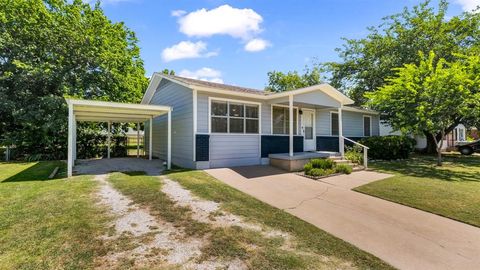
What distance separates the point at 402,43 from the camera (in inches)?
701

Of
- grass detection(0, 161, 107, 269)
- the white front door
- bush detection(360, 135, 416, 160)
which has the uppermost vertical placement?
the white front door

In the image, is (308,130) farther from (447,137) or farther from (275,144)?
(447,137)

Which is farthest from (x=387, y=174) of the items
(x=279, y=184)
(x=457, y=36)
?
(x=457, y=36)

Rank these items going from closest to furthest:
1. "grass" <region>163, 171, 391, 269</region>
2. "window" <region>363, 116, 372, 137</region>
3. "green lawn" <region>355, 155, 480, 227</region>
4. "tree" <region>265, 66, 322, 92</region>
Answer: "grass" <region>163, 171, 391, 269</region>
"green lawn" <region>355, 155, 480, 227</region>
"window" <region>363, 116, 372, 137</region>
"tree" <region>265, 66, 322, 92</region>

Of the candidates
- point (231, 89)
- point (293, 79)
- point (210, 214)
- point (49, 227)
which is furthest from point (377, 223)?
point (293, 79)

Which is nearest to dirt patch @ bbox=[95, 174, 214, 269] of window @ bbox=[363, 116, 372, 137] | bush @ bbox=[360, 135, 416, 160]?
bush @ bbox=[360, 135, 416, 160]

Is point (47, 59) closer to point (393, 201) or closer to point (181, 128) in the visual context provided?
point (181, 128)

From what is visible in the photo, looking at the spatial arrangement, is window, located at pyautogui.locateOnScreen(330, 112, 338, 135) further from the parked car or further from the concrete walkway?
the parked car

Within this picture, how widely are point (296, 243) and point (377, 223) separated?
2.02 m

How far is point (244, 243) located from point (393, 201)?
4.42m

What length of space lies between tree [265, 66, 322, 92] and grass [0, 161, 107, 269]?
28161 millimetres

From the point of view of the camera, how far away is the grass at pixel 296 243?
3113 millimetres

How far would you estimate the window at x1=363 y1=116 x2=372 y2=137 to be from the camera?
17.4 m

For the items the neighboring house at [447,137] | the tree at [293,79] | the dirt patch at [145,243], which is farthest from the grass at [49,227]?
the tree at [293,79]
